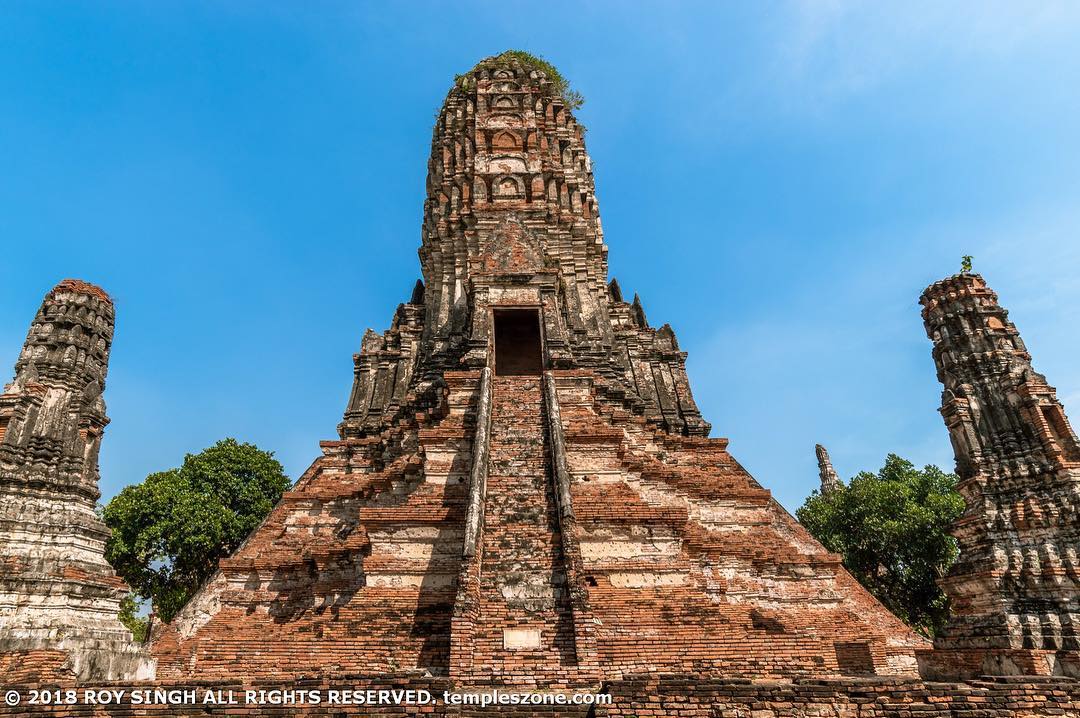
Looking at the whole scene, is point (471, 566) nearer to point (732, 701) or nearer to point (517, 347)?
point (732, 701)

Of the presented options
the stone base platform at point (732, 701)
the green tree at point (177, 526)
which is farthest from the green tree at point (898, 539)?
the green tree at point (177, 526)

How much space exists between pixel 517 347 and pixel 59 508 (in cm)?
1334

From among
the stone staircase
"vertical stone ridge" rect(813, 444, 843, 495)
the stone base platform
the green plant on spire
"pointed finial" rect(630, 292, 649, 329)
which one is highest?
the green plant on spire

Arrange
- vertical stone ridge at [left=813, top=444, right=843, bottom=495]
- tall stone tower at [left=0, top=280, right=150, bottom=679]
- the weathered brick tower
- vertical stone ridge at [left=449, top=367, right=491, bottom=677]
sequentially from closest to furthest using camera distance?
vertical stone ridge at [left=449, top=367, right=491, bottom=677] → tall stone tower at [left=0, top=280, right=150, bottom=679] → the weathered brick tower → vertical stone ridge at [left=813, top=444, right=843, bottom=495]

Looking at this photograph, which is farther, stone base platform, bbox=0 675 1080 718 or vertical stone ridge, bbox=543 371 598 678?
vertical stone ridge, bbox=543 371 598 678

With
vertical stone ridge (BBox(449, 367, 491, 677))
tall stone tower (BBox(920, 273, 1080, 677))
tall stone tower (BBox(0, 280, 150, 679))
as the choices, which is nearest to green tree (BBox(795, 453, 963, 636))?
tall stone tower (BBox(920, 273, 1080, 677))

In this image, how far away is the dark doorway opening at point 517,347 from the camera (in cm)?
2012

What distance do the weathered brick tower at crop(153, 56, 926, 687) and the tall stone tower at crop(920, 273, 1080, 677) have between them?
1.94m

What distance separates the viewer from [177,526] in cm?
2467

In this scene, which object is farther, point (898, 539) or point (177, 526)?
point (898, 539)

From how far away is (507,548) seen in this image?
10016 mm

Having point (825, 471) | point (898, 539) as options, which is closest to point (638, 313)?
point (898, 539)

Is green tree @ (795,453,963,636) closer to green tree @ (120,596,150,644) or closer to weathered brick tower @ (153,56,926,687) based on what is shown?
weathered brick tower @ (153,56,926,687)

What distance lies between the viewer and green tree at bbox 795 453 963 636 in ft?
88.8
